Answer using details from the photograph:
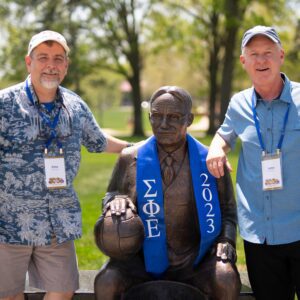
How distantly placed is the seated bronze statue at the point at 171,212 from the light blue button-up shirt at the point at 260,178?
7.9 inches

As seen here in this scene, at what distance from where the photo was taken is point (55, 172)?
3494 millimetres

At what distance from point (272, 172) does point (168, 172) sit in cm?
73

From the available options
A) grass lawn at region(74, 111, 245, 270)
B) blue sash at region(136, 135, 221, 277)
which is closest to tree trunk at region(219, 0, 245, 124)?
grass lawn at region(74, 111, 245, 270)

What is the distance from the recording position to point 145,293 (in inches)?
140

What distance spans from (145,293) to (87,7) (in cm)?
2476

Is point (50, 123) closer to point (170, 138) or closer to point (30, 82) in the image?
point (30, 82)

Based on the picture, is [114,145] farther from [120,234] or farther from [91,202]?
[91,202]

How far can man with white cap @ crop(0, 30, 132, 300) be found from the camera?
11.5 ft

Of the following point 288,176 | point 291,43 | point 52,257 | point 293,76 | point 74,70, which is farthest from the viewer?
point 293,76

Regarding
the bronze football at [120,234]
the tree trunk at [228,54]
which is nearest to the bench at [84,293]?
the bronze football at [120,234]

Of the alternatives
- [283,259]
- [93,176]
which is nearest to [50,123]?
[283,259]

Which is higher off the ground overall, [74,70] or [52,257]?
[74,70]

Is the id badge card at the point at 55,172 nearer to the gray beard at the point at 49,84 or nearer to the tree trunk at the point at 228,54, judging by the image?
the gray beard at the point at 49,84

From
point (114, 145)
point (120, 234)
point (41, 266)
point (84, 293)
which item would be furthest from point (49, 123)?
point (84, 293)
